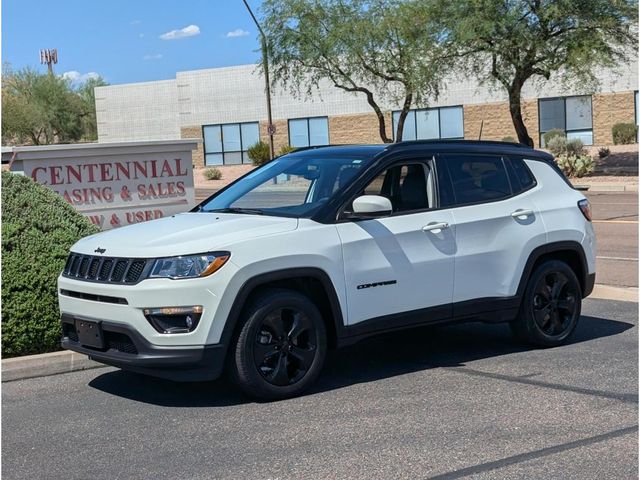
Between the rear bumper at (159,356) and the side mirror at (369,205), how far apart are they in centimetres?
144

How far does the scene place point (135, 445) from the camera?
5.66 meters

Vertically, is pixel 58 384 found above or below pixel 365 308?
below

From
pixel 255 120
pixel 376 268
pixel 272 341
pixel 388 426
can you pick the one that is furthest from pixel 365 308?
pixel 255 120

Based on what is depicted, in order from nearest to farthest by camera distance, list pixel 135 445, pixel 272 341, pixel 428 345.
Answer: pixel 135 445 < pixel 272 341 < pixel 428 345

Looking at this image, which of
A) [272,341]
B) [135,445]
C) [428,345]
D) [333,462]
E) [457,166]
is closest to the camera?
[333,462]

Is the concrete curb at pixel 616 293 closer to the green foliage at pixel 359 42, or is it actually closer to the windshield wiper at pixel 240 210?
the windshield wiper at pixel 240 210

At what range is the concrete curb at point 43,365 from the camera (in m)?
7.39

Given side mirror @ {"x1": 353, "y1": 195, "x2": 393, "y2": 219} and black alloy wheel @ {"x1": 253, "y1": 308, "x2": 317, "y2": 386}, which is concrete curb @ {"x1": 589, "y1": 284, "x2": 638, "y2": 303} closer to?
side mirror @ {"x1": 353, "y1": 195, "x2": 393, "y2": 219}

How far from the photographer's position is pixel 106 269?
6.50 metres

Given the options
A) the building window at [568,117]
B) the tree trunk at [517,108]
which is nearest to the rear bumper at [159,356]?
the tree trunk at [517,108]

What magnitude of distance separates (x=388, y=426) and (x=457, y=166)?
2.66 m

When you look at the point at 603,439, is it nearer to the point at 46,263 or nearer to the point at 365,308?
the point at 365,308

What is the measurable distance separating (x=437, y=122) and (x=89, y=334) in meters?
47.0

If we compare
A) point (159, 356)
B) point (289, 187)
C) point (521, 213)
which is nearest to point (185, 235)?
point (159, 356)
